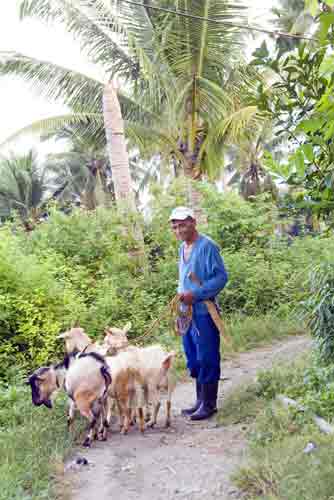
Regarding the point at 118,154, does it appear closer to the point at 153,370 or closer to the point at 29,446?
the point at 153,370

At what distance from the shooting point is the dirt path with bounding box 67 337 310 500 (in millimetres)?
3701

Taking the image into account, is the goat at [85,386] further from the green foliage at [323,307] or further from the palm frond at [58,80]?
the palm frond at [58,80]

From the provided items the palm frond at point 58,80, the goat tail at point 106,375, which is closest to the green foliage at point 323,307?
the goat tail at point 106,375

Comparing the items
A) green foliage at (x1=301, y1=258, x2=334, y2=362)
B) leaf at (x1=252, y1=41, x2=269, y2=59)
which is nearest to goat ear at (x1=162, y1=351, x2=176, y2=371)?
green foliage at (x1=301, y1=258, x2=334, y2=362)

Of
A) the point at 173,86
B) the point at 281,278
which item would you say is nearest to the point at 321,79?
the point at 281,278

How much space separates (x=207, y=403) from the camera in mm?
5215

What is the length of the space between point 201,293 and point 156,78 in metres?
8.58

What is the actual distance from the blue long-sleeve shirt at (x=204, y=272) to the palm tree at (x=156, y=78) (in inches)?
254

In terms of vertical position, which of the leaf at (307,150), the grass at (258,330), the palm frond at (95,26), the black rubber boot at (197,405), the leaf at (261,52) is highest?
the palm frond at (95,26)

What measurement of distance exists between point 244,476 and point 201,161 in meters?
10.3

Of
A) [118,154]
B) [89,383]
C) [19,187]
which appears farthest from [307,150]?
[19,187]

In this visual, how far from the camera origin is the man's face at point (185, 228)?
5.04m

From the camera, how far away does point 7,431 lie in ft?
15.9

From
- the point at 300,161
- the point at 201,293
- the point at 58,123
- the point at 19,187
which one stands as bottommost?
the point at 201,293
